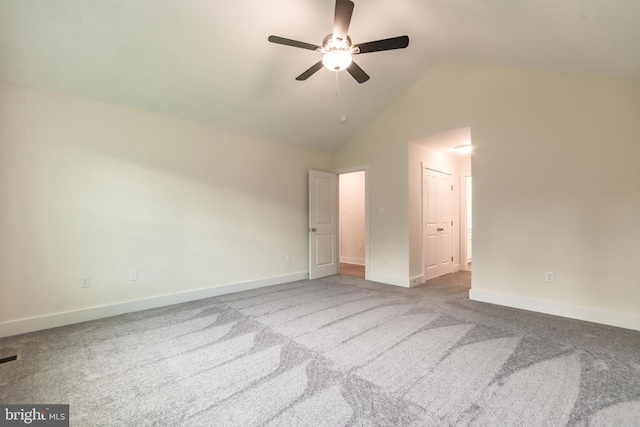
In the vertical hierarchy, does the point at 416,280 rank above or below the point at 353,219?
below

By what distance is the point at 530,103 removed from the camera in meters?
3.35

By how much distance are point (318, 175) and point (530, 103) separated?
3.36 metres

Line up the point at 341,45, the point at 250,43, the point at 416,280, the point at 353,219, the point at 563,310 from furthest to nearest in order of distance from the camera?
the point at 353,219 < the point at 416,280 < the point at 563,310 < the point at 250,43 < the point at 341,45

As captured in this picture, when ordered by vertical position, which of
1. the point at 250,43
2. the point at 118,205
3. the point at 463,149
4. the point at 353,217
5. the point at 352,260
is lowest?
the point at 352,260

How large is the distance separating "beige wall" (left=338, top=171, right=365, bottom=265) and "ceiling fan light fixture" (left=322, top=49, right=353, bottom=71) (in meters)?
4.62

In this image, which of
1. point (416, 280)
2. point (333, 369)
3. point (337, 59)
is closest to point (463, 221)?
point (416, 280)

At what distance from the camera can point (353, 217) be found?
23.2 feet

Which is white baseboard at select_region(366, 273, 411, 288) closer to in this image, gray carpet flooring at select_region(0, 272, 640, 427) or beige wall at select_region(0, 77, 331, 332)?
gray carpet flooring at select_region(0, 272, 640, 427)

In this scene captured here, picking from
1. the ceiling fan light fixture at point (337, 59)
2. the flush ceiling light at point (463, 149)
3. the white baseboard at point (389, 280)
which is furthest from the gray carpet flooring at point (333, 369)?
the flush ceiling light at point (463, 149)

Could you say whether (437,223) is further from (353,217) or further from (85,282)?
(85,282)

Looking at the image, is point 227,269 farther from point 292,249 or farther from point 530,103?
point 530,103

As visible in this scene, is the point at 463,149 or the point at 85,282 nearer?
the point at 85,282

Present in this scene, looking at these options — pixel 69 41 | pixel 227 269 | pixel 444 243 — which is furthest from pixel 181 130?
pixel 444 243

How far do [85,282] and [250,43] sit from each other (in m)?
3.25
